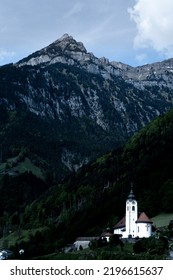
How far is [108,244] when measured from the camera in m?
132

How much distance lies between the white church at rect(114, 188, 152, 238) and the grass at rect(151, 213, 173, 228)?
254 inches

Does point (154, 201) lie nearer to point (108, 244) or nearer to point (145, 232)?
point (145, 232)

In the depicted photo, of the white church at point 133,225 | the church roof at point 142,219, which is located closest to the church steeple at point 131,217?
the white church at point 133,225

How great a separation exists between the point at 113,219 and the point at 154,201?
50.7ft

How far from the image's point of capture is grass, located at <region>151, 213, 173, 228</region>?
158750 millimetres

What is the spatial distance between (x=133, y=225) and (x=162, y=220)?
1478 cm

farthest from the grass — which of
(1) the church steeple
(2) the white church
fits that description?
(1) the church steeple

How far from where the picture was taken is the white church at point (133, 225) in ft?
487

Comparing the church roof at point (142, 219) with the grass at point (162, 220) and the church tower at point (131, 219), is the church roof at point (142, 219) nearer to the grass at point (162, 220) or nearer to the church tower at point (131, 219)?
Result: the church tower at point (131, 219)

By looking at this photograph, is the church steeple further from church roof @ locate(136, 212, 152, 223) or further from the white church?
church roof @ locate(136, 212, 152, 223)

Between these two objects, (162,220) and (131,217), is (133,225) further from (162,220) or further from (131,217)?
(162,220)

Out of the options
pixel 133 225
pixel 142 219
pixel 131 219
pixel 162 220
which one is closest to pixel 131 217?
pixel 131 219

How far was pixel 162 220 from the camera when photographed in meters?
167
